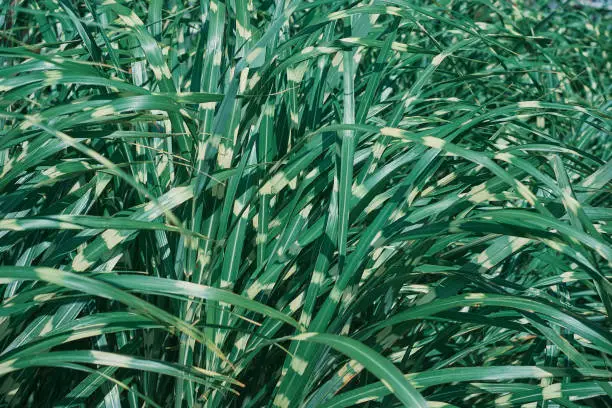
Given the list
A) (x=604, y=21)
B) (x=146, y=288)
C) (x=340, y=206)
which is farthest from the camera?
(x=604, y=21)

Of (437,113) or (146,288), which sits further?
(437,113)

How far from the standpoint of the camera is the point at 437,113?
122 centimetres

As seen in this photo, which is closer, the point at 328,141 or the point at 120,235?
the point at 120,235

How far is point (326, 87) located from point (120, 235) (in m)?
0.51

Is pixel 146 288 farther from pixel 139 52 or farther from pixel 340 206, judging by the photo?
pixel 139 52

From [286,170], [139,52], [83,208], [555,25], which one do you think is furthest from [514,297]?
[555,25]

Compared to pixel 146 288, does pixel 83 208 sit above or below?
below

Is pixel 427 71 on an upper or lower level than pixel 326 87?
upper

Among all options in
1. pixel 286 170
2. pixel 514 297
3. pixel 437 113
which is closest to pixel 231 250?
pixel 286 170

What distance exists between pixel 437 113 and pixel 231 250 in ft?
1.64

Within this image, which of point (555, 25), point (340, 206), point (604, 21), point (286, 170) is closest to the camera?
point (340, 206)

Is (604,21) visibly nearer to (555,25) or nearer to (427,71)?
(555,25)

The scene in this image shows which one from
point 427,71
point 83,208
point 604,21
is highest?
point 427,71

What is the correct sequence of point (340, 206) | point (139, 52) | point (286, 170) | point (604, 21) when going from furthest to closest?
point (604, 21)
point (139, 52)
point (286, 170)
point (340, 206)
